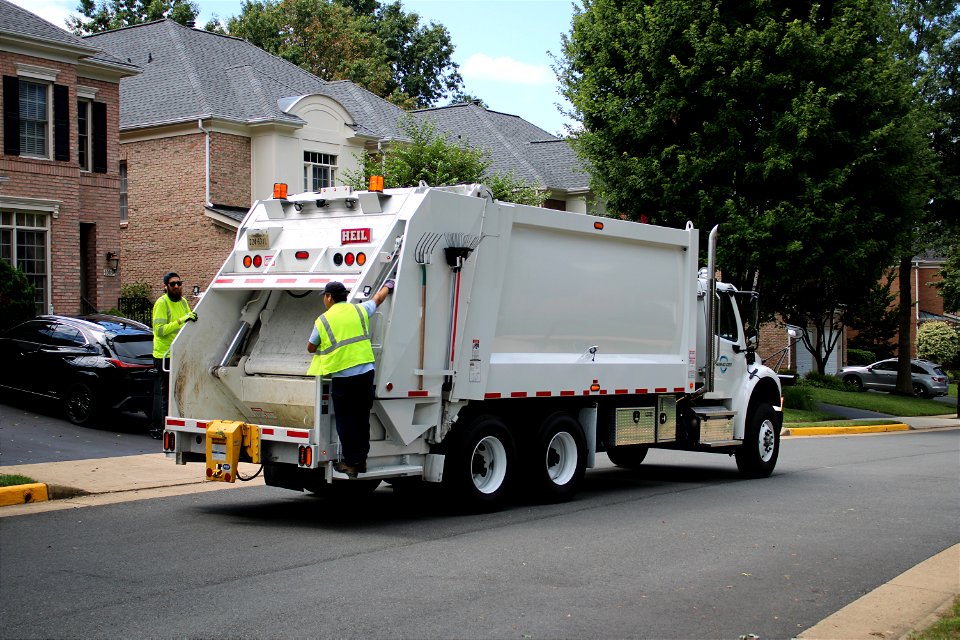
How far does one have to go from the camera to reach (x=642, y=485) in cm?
1250

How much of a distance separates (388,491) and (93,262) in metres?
15.6

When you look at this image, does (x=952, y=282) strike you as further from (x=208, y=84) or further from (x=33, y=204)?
(x=33, y=204)

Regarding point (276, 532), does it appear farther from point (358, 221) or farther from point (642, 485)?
point (642, 485)

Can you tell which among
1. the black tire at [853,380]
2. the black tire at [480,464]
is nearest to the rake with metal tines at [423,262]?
the black tire at [480,464]

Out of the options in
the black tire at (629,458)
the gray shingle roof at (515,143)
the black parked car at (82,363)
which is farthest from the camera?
the gray shingle roof at (515,143)

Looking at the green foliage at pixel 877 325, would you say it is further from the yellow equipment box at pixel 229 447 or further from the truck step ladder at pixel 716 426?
→ the yellow equipment box at pixel 229 447

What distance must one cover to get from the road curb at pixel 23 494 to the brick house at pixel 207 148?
17.9 m

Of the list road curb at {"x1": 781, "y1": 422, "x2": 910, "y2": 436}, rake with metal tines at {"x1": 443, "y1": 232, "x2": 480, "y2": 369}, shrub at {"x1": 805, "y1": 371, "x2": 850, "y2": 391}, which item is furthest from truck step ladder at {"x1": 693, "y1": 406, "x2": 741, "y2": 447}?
shrub at {"x1": 805, "y1": 371, "x2": 850, "y2": 391}

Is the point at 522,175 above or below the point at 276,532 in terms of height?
above

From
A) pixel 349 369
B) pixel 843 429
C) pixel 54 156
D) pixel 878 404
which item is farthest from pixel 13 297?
pixel 878 404

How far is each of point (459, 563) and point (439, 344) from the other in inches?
90.5

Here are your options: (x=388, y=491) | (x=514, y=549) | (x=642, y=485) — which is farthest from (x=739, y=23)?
(x=514, y=549)

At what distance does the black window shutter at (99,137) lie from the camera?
24.1m

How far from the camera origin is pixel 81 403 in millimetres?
15180
